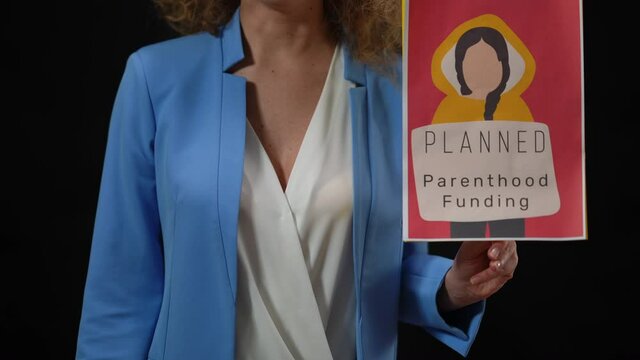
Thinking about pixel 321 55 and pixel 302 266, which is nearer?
pixel 302 266

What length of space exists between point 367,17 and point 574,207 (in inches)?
18.1

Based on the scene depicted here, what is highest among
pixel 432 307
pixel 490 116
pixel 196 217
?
pixel 490 116

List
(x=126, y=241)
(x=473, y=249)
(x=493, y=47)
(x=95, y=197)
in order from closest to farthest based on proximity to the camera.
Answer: (x=493, y=47), (x=473, y=249), (x=126, y=241), (x=95, y=197)

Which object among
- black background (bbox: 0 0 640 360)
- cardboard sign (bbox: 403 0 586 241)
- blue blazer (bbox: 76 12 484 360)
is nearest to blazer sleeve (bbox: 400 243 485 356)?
blue blazer (bbox: 76 12 484 360)

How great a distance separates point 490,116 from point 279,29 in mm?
382

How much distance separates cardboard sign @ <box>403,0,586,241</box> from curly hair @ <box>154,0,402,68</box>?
258 millimetres

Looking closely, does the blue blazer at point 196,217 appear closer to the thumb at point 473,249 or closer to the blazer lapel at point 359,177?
the blazer lapel at point 359,177

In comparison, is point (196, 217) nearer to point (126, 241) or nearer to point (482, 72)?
point (126, 241)

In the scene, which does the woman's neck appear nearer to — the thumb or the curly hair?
the curly hair

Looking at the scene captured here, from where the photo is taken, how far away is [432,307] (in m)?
1.36

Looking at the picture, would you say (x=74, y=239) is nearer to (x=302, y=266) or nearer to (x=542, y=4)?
(x=302, y=266)

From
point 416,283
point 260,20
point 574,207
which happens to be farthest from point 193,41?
point 574,207

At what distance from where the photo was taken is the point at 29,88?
5.92ft

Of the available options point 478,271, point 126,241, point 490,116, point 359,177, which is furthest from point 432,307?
point 126,241
